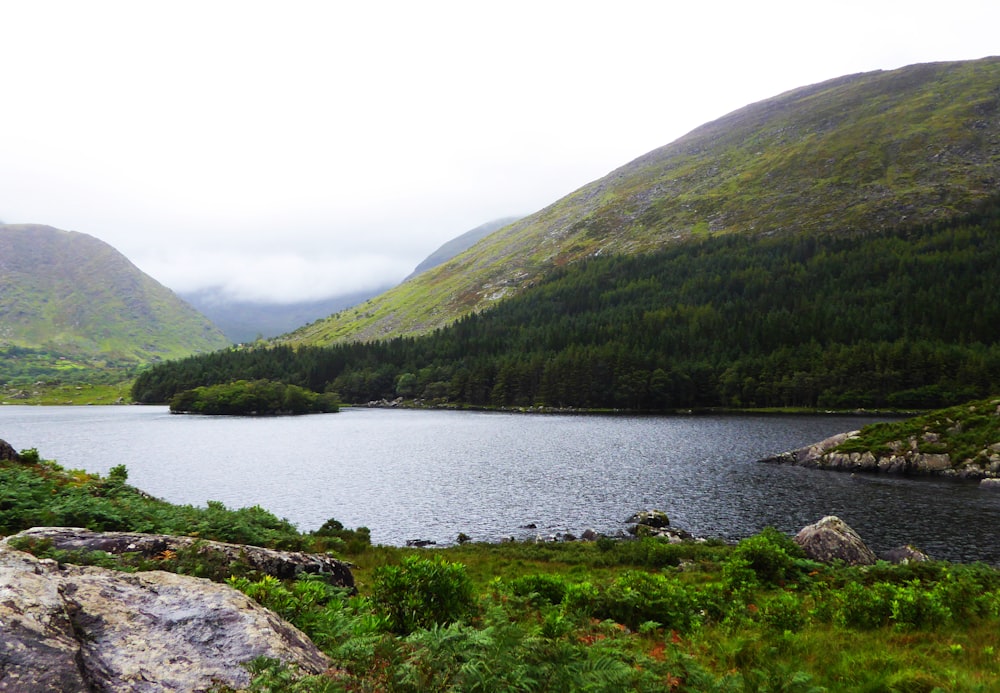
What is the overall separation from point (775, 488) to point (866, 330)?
153 meters

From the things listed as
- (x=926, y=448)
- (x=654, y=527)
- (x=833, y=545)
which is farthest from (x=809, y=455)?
(x=833, y=545)

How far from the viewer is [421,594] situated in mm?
14289

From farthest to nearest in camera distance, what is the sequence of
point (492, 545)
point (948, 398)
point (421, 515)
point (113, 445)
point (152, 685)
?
point (948, 398) → point (113, 445) → point (421, 515) → point (492, 545) → point (152, 685)

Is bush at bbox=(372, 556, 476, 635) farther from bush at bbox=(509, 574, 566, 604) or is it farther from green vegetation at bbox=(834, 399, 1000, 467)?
green vegetation at bbox=(834, 399, 1000, 467)

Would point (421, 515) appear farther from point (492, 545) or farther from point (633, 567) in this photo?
point (633, 567)

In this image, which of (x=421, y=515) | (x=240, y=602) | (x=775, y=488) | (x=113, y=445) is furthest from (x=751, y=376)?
(x=240, y=602)

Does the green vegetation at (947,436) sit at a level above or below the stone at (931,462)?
above

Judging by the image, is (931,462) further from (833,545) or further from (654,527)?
(833,545)

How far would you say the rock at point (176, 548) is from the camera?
43.8ft

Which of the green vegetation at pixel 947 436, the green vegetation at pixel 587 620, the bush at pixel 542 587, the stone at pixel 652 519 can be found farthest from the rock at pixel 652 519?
the green vegetation at pixel 947 436

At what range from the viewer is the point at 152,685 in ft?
23.0

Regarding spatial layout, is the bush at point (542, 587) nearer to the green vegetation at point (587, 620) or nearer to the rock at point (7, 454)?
the green vegetation at point (587, 620)

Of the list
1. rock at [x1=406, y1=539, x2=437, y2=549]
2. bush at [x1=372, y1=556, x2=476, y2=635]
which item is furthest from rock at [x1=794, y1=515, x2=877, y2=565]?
rock at [x1=406, y1=539, x2=437, y2=549]

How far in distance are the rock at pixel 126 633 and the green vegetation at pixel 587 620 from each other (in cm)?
87
